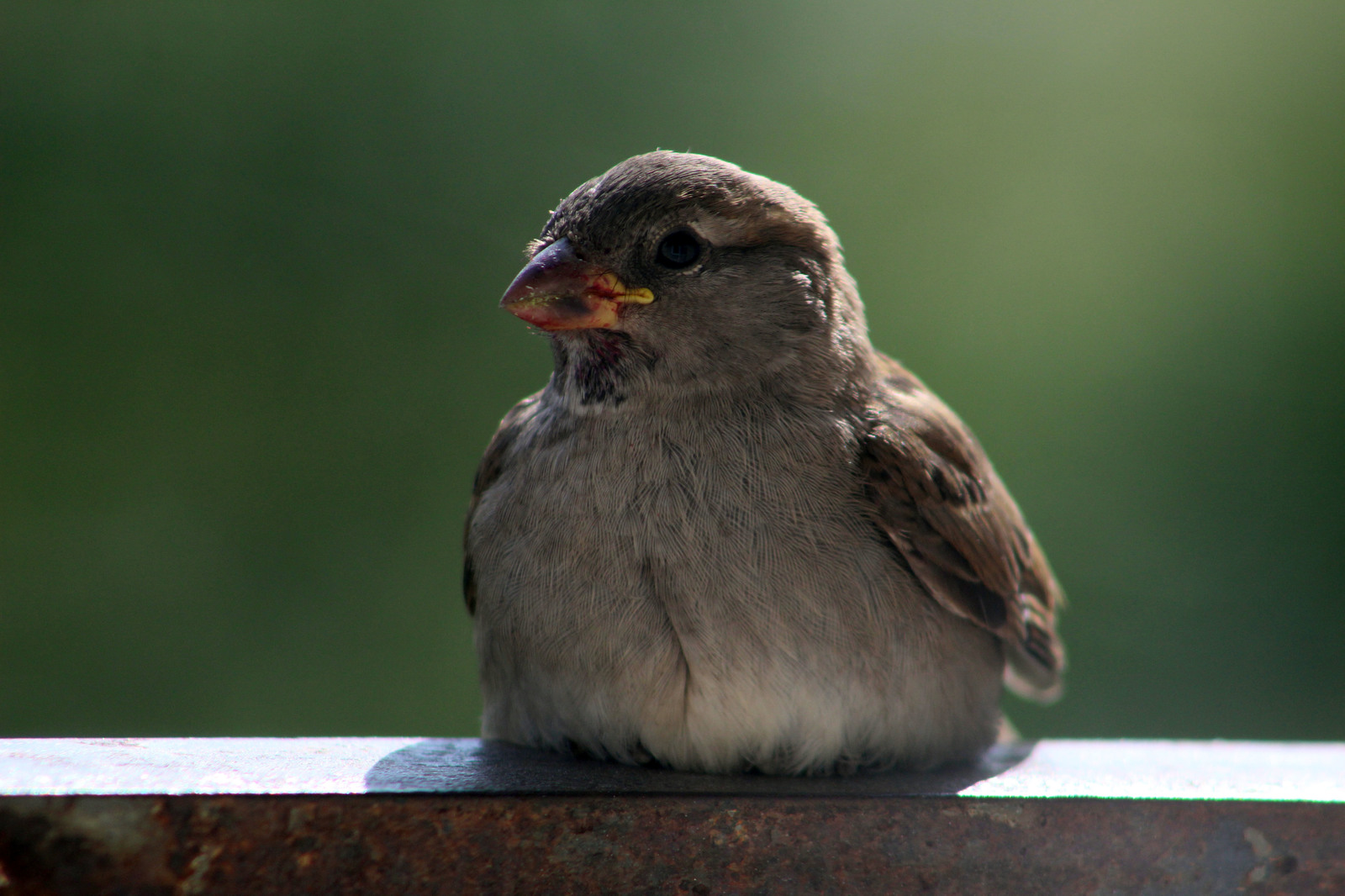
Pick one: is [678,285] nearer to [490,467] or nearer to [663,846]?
[490,467]

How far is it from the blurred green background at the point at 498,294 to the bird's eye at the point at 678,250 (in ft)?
9.97

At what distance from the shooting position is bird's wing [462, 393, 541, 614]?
9.53 ft

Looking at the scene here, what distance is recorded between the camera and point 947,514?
2.73 metres

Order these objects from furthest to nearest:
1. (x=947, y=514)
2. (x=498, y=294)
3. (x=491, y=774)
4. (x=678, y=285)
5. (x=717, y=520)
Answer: (x=498, y=294)
(x=947, y=514)
(x=678, y=285)
(x=717, y=520)
(x=491, y=774)

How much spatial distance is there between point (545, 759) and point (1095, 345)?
4.22m

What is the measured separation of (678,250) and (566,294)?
27cm

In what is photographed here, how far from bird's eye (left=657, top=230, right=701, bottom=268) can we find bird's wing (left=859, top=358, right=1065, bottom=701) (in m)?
0.53

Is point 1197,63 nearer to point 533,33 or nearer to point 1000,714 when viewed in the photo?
point 533,33

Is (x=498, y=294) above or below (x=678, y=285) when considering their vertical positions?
below

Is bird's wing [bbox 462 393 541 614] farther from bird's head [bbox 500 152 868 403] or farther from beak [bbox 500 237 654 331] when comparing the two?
beak [bbox 500 237 654 331]

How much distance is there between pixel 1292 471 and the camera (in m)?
5.82

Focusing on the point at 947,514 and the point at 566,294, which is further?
the point at 947,514

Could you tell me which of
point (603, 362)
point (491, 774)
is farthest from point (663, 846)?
point (603, 362)

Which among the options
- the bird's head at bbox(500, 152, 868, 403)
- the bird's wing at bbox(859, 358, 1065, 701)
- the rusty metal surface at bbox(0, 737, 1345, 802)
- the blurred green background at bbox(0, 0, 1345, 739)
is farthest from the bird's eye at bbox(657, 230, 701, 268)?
the blurred green background at bbox(0, 0, 1345, 739)
